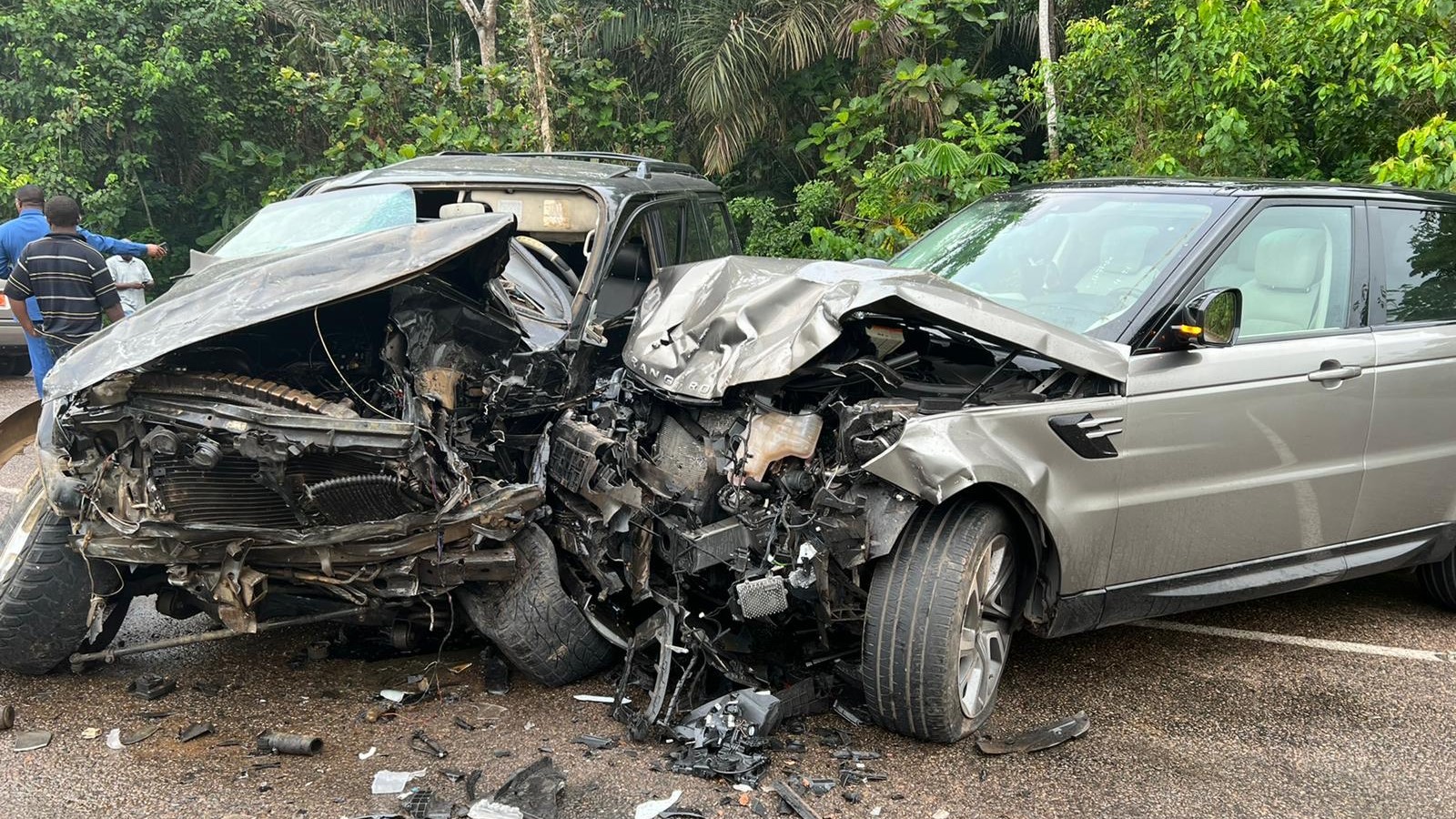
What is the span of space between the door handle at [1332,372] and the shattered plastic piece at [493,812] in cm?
316

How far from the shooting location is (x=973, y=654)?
346 centimetres

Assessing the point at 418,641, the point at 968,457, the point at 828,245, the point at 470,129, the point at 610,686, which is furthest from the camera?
the point at 470,129

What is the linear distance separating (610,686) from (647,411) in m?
1.04

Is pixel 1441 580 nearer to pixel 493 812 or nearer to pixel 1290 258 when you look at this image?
pixel 1290 258

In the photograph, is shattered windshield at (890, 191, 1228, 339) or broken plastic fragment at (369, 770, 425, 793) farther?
shattered windshield at (890, 191, 1228, 339)

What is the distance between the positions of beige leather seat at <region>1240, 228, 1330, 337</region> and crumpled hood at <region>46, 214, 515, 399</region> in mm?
2818

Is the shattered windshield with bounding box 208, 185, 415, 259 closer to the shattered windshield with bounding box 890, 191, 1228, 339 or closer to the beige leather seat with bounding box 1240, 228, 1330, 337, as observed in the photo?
the shattered windshield with bounding box 890, 191, 1228, 339

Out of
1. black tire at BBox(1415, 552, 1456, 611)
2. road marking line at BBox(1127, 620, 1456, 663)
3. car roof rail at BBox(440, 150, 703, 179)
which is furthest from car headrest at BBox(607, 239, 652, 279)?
black tire at BBox(1415, 552, 1456, 611)

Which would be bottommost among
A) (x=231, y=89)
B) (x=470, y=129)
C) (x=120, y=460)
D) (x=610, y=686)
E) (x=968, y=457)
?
(x=610, y=686)

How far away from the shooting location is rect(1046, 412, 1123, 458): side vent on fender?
343 cm

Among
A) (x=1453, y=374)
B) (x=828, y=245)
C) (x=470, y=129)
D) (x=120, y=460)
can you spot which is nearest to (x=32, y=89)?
(x=470, y=129)

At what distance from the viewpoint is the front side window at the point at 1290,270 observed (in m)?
3.92

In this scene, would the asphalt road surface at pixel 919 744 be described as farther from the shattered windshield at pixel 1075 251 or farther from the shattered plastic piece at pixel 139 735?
the shattered windshield at pixel 1075 251

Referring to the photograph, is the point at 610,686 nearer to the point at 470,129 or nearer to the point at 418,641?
the point at 418,641
